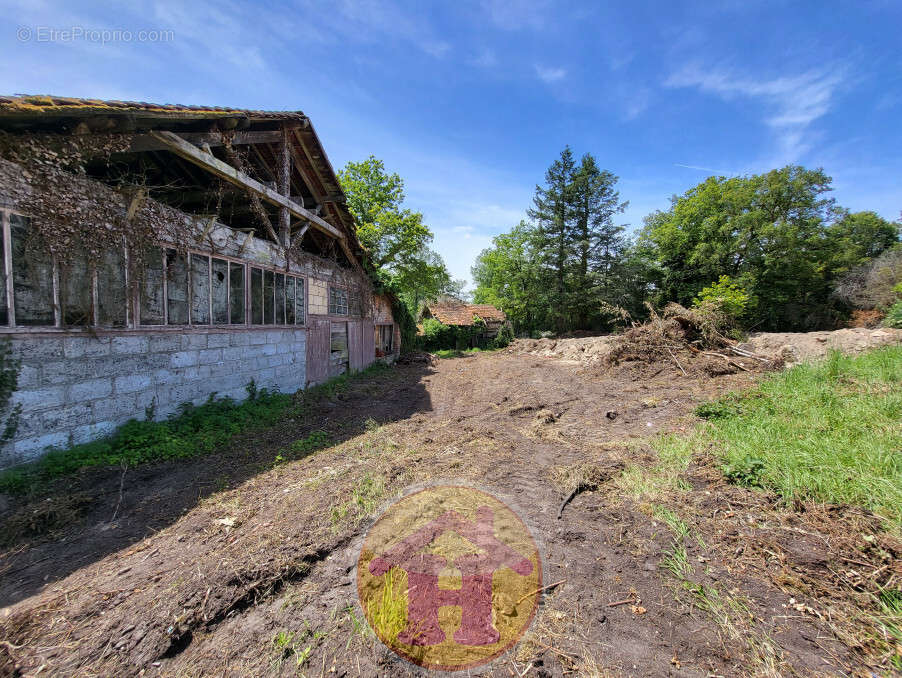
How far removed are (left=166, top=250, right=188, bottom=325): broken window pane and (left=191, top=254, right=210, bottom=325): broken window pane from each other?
136mm

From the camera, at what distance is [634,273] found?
78.3ft

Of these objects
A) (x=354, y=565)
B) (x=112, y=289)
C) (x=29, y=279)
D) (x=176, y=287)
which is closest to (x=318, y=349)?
(x=176, y=287)

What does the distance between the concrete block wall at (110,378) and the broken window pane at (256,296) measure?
38 centimetres

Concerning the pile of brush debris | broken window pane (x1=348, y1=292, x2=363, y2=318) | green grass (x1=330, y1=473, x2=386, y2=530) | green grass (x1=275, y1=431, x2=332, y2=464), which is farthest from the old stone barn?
the pile of brush debris

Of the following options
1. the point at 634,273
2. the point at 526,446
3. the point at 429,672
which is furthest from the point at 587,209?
the point at 429,672

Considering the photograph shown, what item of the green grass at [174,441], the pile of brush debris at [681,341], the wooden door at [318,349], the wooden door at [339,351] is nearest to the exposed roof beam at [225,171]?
the wooden door at [318,349]

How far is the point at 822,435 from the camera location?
415 cm

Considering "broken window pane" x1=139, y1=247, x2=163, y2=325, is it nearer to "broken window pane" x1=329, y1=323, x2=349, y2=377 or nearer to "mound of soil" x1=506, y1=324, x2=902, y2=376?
"broken window pane" x1=329, y1=323, x2=349, y2=377

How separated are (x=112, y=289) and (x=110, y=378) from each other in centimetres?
136

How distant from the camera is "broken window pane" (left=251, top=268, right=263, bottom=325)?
7.56m

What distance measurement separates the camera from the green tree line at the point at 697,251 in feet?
70.9

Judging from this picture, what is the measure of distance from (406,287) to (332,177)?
1150 centimetres

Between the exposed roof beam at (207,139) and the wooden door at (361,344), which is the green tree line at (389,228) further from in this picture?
the exposed roof beam at (207,139)

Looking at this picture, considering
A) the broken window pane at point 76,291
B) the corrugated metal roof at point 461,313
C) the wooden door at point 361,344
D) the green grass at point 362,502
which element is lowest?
the green grass at point 362,502
